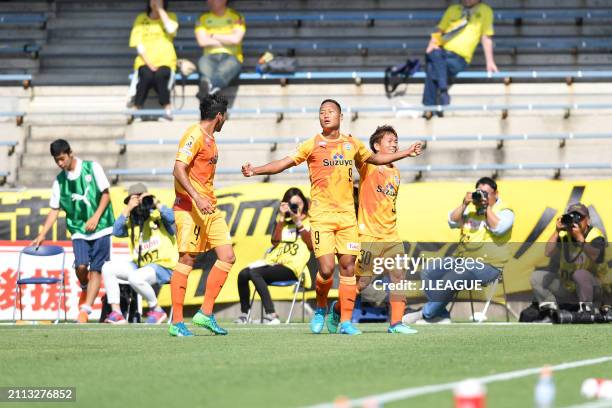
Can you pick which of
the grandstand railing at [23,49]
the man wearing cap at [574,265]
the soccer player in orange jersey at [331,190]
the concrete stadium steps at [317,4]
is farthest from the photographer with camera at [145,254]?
the concrete stadium steps at [317,4]

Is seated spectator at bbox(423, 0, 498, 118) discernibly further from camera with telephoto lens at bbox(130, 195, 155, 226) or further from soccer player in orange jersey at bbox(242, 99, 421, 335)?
soccer player in orange jersey at bbox(242, 99, 421, 335)

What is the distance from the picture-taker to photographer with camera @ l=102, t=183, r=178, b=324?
16.7m

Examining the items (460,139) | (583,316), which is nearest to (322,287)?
(583,316)

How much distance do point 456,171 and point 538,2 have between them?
18.6 feet

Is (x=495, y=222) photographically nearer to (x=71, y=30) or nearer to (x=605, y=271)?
(x=605, y=271)

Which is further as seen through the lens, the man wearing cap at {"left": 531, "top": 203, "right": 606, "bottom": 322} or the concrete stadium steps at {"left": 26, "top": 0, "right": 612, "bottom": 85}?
→ the concrete stadium steps at {"left": 26, "top": 0, "right": 612, "bottom": 85}

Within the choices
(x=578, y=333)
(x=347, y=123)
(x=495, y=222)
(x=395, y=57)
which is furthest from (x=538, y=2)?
(x=578, y=333)

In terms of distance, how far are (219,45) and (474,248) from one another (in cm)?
712

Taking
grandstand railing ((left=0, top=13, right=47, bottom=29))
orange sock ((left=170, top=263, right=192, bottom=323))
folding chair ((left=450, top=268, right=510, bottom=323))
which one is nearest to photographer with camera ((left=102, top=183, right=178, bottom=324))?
folding chair ((left=450, top=268, right=510, bottom=323))

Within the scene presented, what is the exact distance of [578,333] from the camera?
12.8 m

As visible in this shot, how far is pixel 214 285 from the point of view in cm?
1249

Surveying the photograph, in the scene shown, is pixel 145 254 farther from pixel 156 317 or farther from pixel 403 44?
pixel 403 44

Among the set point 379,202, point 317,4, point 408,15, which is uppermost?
point 317,4

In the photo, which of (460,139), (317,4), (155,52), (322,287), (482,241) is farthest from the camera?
(317,4)
